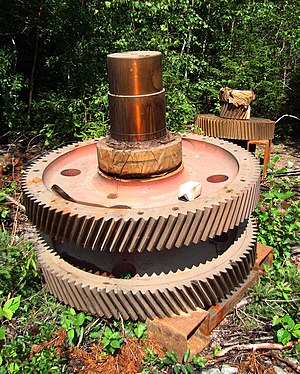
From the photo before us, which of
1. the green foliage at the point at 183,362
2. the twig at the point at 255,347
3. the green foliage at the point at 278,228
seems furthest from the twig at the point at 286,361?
the green foliage at the point at 278,228

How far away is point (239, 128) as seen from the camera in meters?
7.53

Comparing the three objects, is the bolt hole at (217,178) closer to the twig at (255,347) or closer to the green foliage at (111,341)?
the twig at (255,347)

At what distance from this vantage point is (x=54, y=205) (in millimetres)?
2750

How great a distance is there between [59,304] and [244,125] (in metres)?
5.35

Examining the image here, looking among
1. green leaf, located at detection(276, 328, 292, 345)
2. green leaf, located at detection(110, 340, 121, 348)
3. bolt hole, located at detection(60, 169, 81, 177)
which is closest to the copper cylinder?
bolt hole, located at detection(60, 169, 81, 177)

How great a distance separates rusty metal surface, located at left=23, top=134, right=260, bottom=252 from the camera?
255 cm

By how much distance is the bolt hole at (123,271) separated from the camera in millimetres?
3092

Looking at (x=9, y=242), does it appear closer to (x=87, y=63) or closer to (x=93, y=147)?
(x=93, y=147)

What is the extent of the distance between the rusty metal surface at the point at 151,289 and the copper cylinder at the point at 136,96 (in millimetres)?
1091

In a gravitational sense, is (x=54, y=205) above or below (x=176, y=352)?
above

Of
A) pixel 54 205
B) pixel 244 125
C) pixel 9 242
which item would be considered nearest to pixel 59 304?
pixel 54 205

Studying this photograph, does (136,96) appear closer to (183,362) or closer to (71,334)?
(71,334)

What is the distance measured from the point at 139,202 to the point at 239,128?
16.4 ft

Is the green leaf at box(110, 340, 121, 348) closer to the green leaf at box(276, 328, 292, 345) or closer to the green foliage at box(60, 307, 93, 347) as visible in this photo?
the green foliage at box(60, 307, 93, 347)
